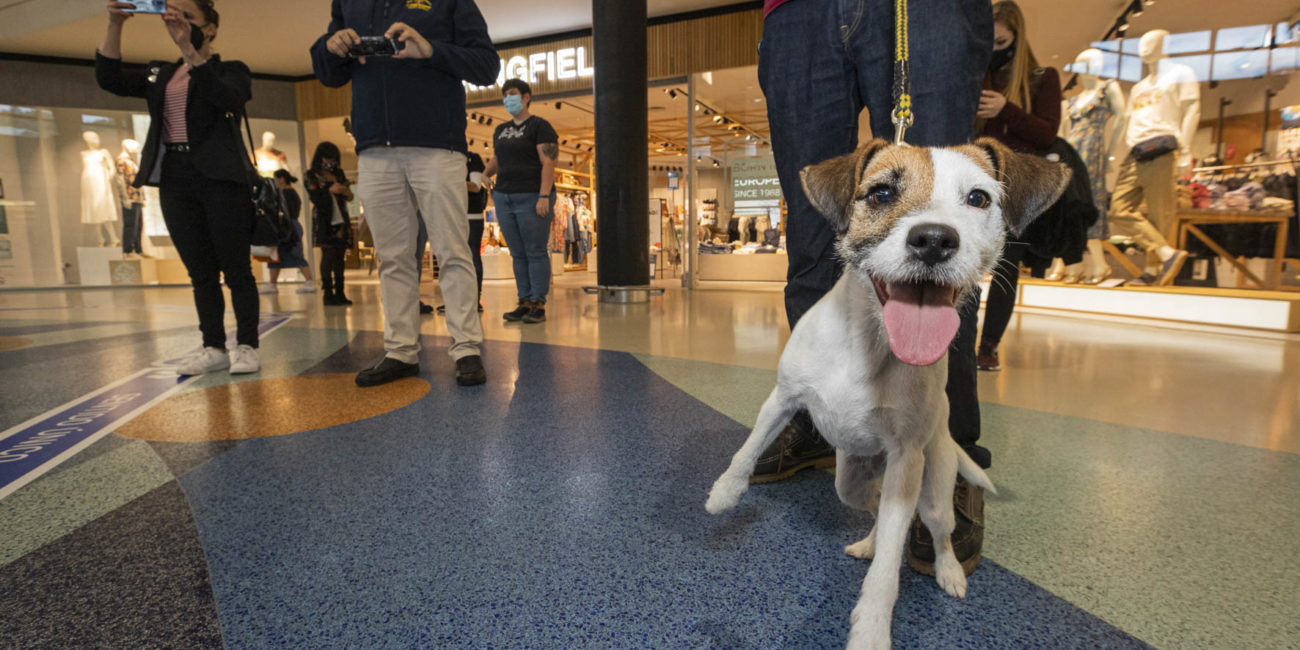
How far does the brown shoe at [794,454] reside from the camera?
1.57 m

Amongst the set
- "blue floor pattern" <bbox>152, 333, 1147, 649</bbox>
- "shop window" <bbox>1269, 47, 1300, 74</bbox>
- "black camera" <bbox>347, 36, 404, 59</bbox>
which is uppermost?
"shop window" <bbox>1269, 47, 1300, 74</bbox>

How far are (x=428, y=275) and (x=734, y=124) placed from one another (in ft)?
24.4

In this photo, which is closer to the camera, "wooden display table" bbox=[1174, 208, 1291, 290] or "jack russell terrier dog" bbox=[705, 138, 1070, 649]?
"jack russell terrier dog" bbox=[705, 138, 1070, 649]

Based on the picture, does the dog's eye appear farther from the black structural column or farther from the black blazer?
the black structural column

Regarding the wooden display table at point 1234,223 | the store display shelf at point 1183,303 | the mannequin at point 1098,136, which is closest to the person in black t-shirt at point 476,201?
the store display shelf at point 1183,303

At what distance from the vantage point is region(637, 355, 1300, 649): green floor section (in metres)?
0.98

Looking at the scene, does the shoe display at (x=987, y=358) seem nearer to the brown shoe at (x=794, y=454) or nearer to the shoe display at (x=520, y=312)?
the brown shoe at (x=794, y=454)

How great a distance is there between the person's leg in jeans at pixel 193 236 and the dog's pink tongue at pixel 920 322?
3042 millimetres

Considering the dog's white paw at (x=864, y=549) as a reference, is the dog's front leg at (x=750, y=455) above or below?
above

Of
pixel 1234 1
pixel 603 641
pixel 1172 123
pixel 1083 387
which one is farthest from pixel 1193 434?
pixel 1234 1

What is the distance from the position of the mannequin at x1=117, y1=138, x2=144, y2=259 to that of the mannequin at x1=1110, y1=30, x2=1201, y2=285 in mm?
16117

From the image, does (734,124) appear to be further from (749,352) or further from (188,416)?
(188,416)

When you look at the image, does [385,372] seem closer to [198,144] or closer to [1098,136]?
[198,144]

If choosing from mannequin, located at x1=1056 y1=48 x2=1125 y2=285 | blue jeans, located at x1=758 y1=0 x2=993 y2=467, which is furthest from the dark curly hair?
mannequin, located at x1=1056 y1=48 x2=1125 y2=285
